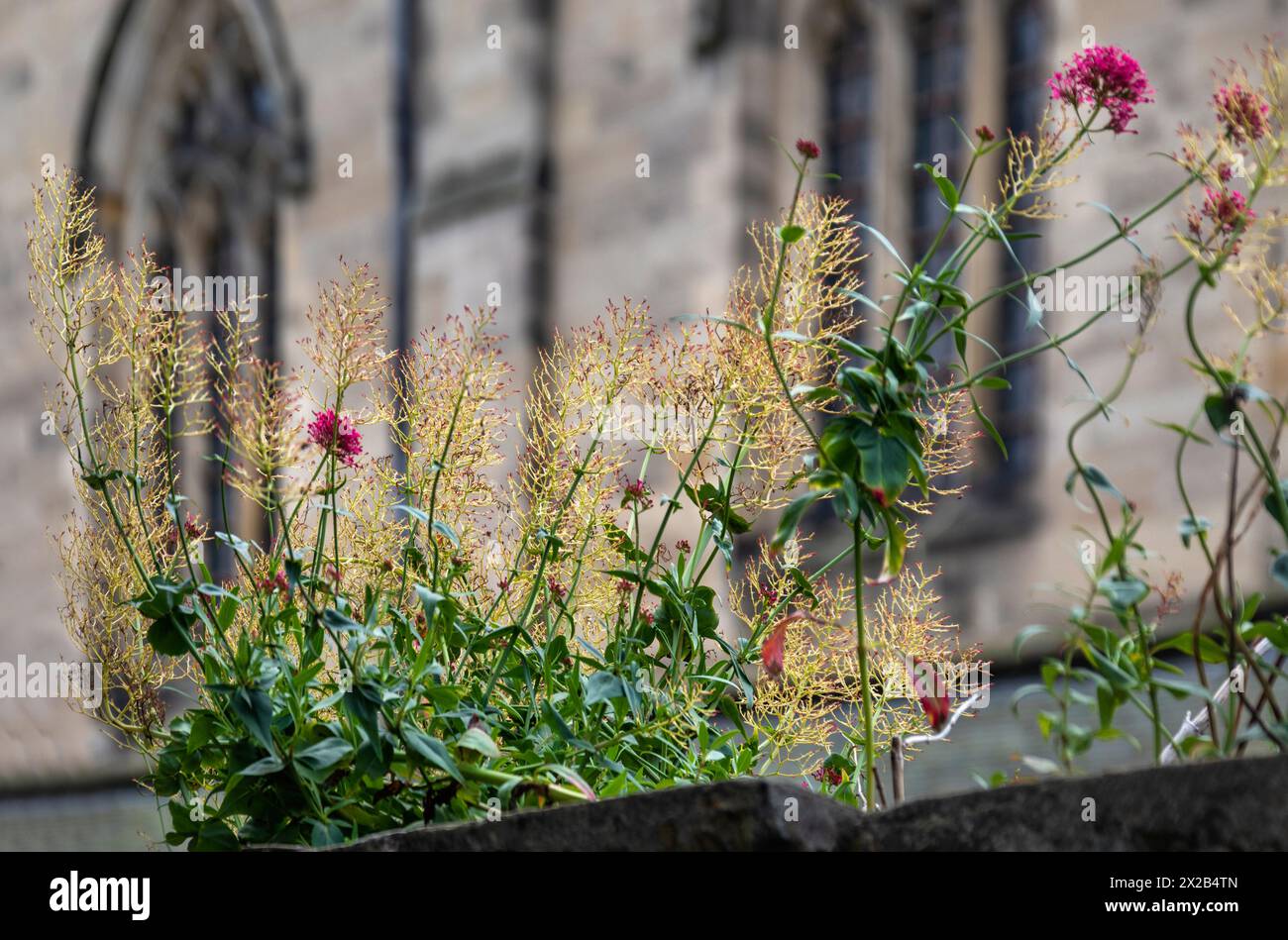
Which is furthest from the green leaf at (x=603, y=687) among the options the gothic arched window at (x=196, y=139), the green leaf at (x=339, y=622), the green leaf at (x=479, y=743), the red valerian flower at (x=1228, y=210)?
the gothic arched window at (x=196, y=139)

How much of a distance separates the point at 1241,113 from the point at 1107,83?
0.18 meters

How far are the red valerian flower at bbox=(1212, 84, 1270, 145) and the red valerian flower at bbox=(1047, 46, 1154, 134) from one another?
0.14 metres

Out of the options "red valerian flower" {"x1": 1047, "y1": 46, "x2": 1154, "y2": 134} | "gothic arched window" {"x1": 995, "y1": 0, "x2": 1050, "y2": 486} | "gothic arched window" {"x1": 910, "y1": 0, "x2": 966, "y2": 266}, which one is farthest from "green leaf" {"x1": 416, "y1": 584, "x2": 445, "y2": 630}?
"gothic arched window" {"x1": 910, "y1": 0, "x2": 966, "y2": 266}

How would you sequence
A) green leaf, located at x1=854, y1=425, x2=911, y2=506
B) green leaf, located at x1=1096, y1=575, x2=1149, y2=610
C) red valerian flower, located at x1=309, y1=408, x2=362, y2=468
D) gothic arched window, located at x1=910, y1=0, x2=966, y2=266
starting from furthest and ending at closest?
gothic arched window, located at x1=910, y1=0, x2=966, y2=266, red valerian flower, located at x1=309, y1=408, x2=362, y2=468, green leaf, located at x1=854, y1=425, x2=911, y2=506, green leaf, located at x1=1096, y1=575, x2=1149, y2=610

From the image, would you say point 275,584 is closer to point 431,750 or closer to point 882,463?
point 431,750

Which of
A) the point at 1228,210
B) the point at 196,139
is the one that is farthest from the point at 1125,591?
the point at 196,139

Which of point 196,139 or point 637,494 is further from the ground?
point 196,139

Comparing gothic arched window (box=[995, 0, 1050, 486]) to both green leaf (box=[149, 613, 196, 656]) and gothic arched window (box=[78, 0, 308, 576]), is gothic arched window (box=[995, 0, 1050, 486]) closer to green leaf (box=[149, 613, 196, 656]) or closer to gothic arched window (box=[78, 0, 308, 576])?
gothic arched window (box=[78, 0, 308, 576])

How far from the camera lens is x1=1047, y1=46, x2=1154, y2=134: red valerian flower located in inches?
59.6

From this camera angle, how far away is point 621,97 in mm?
10297

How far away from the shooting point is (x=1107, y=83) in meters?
1.52

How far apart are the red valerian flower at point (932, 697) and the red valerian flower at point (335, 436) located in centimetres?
55
